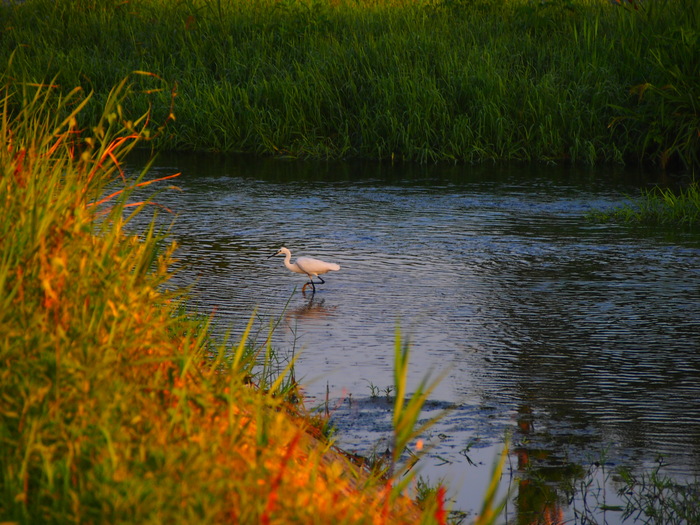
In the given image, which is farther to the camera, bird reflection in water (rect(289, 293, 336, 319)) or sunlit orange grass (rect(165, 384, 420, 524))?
bird reflection in water (rect(289, 293, 336, 319))

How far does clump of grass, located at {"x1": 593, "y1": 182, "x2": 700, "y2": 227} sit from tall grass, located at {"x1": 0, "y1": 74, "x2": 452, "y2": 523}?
693 centimetres

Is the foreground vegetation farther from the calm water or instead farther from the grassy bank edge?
the grassy bank edge

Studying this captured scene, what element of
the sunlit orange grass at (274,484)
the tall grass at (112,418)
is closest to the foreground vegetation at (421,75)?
the tall grass at (112,418)

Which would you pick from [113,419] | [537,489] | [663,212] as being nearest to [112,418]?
[113,419]

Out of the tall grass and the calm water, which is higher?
the tall grass

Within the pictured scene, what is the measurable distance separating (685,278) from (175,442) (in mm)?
6066

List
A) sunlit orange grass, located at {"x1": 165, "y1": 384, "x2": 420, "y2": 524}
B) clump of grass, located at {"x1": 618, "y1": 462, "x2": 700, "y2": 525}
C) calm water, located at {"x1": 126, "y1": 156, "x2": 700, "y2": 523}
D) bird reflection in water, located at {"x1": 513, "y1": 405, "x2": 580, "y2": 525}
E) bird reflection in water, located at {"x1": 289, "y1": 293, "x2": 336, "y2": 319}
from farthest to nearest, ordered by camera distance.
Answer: bird reflection in water, located at {"x1": 289, "y1": 293, "x2": 336, "y2": 319}
calm water, located at {"x1": 126, "y1": 156, "x2": 700, "y2": 523}
bird reflection in water, located at {"x1": 513, "y1": 405, "x2": 580, "y2": 525}
clump of grass, located at {"x1": 618, "y1": 462, "x2": 700, "y2": 525}
sunlit orange grass, located at {"x1": 165, "y1": 384, "x2": 420, "y2": 524}

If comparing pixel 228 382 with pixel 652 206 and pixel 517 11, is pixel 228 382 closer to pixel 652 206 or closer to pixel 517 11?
pixel 652 206

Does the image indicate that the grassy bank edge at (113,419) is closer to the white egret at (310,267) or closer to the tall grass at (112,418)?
the tall grass at (112,418)

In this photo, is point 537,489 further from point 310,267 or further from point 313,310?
point 310,267

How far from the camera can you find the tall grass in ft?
9.29

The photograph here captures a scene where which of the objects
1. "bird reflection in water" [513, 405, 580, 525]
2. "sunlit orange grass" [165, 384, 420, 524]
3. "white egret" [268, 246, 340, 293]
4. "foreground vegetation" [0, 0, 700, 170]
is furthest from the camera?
"foreground vegetation" [0, 0, 700, 170]

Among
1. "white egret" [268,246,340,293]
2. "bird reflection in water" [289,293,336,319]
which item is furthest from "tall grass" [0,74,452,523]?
"white egret" [268,246,340,293]

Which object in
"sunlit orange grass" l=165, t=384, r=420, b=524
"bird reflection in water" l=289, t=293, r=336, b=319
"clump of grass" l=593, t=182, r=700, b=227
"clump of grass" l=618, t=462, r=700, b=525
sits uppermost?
"sunlit orange grass" l=165, t=384, r=420, b=524
